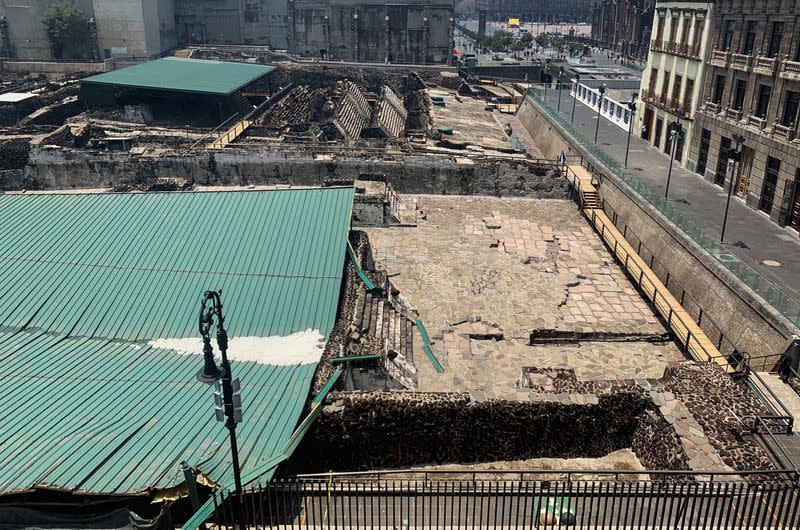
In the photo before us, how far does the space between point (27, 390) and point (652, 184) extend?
2882 cm

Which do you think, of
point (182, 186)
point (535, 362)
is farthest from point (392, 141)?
point (535, 362)

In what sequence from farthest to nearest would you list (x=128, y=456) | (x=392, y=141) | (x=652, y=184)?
(x=392, y=141)
(x=652, y=184)
(x=128, y=456)

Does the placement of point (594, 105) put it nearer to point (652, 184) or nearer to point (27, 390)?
point (652, 184)

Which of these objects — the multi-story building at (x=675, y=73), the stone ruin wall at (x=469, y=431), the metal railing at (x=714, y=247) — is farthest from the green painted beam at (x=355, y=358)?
the multi-story building at (x=675, y=73)

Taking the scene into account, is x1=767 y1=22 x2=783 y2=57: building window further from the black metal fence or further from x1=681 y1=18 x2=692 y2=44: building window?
the black metal fence

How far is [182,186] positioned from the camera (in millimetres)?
35156

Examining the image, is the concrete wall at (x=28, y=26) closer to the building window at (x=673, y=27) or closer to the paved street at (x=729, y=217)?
the building window at (x=673, y=27)

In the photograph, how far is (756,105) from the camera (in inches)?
1146

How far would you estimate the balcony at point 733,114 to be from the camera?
100 ft

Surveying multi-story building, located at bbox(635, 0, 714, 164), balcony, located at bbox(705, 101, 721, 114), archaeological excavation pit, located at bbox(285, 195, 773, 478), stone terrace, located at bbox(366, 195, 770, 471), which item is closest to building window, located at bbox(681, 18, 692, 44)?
multi-story building, located at bbox(635, 0, 714, 164)

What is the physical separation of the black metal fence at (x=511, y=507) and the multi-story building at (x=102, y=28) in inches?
2983

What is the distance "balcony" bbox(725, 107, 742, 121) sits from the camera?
3053 cm

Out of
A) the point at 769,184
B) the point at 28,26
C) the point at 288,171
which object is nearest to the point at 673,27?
the point at 769,184

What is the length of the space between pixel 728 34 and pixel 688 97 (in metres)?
4.33
